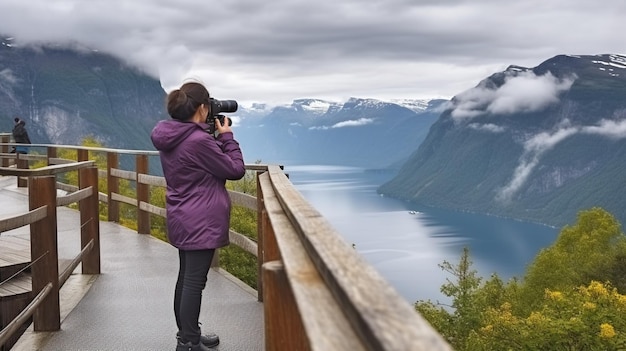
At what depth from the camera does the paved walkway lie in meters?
5.56

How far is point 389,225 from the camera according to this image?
188000mm

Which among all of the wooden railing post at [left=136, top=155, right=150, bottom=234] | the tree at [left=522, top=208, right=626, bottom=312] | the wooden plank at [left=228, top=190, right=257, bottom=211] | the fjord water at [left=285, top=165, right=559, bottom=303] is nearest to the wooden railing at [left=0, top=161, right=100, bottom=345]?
the wooden plank at [left=228, top=190, right=257, bottom=211]

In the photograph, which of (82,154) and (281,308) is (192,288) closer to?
(281,308)

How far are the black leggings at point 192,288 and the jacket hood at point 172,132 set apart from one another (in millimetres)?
663

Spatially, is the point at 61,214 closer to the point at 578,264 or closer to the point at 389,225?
the point at 578,264

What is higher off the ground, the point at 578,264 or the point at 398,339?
the point at 398,339

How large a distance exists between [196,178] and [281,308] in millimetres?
2241

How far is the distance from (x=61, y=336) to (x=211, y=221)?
182cm

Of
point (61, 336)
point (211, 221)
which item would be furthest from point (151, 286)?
point (211, 221)

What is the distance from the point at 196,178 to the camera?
465 centimetres

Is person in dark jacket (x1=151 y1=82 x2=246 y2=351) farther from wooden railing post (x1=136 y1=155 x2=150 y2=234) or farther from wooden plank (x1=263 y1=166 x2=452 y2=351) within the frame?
wooden railing post (x1=136 y1=155 x2=150 y2=234)

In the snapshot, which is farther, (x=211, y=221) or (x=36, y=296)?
(x=36, y=296)

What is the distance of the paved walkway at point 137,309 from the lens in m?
5.56

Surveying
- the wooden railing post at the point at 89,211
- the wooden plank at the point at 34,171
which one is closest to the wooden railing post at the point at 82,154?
the wooden railing post at the point at 89,211
